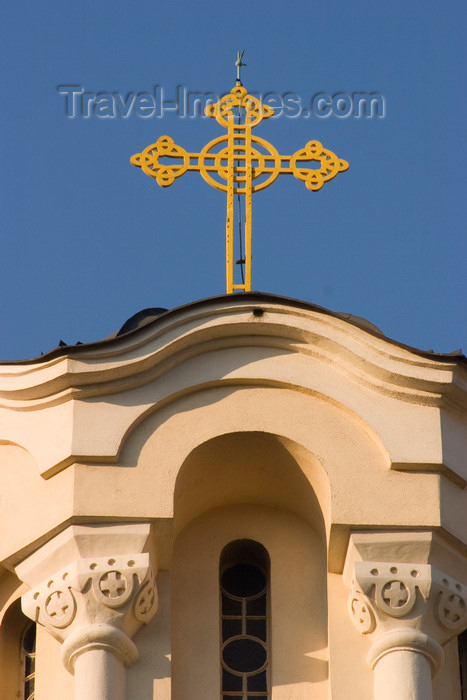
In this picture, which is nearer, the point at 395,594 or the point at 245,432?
the point at 395,594

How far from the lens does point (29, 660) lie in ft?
52.6

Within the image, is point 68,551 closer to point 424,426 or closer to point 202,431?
point 202,431

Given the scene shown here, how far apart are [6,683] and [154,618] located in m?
1.17

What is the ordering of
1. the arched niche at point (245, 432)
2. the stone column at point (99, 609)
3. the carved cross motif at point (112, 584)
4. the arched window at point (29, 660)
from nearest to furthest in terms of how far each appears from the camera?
the stone column at point (99, 609), the carved cross motif at point (112, 584), the arched niche at point (245, 432), the arched window at point (29, 660)

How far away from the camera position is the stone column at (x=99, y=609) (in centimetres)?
1500

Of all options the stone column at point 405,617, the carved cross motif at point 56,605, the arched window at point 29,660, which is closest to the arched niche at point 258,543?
the stone column at point 405,617

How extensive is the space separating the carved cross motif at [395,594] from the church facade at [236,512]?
13 millimetres

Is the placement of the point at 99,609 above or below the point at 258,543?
below

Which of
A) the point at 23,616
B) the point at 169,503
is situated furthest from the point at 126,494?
the point at 23,616

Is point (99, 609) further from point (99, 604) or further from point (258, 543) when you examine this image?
point (258, 543)

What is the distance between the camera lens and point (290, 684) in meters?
15.4

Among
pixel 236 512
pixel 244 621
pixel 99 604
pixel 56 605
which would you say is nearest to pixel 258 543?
pixel 236 512

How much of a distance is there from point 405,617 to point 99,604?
5.97ft

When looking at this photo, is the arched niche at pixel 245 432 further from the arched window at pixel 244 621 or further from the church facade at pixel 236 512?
the arched window at pixel 244 621
